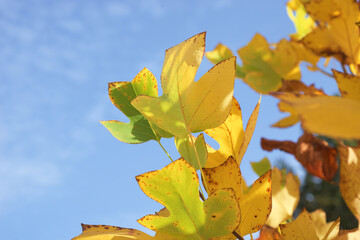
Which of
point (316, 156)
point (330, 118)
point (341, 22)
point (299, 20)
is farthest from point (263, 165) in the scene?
point (299, 20)

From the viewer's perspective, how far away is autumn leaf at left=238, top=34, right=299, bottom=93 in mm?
897

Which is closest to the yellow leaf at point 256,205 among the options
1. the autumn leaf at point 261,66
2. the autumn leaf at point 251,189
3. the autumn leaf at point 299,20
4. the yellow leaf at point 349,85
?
the autumn leaf at point 251,189

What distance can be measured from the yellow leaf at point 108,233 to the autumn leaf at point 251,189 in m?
0.08

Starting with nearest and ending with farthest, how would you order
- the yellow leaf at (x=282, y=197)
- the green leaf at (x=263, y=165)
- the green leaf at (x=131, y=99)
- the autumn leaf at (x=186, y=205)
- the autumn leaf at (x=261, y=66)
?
the autumn leaf at (x=186, y=205), the green leaf at (x=131, y=99), the green leaf at (x=263, y=165), the yellow leaf at (x=282, y=197), the autumn leaf at (x=261, y=66)

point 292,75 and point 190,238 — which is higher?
point 292,75

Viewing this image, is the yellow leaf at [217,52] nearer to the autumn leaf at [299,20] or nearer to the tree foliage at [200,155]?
the autumn leaf at [299,20]

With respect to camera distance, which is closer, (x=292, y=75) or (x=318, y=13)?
(x=318, y=13)

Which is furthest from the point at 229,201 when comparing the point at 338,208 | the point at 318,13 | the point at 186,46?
the point at 338,208

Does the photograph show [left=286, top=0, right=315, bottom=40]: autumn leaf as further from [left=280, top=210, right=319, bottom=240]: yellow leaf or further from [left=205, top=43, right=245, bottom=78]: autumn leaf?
[left=280, top=210, right=319, bottom=240]: yellow leaf

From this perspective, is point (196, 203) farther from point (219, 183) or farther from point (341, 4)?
point (341, 4)

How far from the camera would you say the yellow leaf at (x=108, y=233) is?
1.12 feet

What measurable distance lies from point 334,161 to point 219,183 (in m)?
0.37

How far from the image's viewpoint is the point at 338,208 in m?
7.32

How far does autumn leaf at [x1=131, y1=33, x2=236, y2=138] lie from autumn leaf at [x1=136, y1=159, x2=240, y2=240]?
2.1 inches
